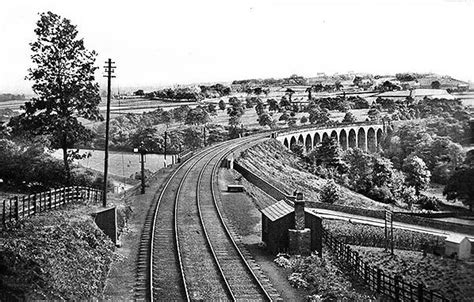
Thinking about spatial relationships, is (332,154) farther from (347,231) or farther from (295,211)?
(295,211)

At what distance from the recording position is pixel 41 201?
1991cm

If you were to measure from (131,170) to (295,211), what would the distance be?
36419mm

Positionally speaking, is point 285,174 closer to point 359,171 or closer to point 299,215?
point 359,171

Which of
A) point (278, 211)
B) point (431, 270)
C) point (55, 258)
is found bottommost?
point (431, 270)

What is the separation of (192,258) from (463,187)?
3475cm

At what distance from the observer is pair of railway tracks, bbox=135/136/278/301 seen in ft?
52.5

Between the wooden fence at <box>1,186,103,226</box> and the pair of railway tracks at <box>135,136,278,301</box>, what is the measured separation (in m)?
3.37

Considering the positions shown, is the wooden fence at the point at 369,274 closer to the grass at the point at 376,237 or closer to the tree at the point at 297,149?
the grass at the point at 376,237

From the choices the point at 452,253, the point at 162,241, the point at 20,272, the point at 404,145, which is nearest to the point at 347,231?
the point at 452,253

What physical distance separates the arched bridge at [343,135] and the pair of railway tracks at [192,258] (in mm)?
54380

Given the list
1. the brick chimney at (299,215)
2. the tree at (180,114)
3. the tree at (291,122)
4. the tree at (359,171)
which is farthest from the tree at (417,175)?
the tree at (180,114)

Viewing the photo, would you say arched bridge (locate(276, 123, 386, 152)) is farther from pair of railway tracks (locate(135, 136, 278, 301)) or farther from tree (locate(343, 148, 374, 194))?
pair of railway tracks (locate(135, 136, 278, 301))

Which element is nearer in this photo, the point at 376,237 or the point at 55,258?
the point at 55,258

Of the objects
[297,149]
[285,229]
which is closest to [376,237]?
[285,229]
